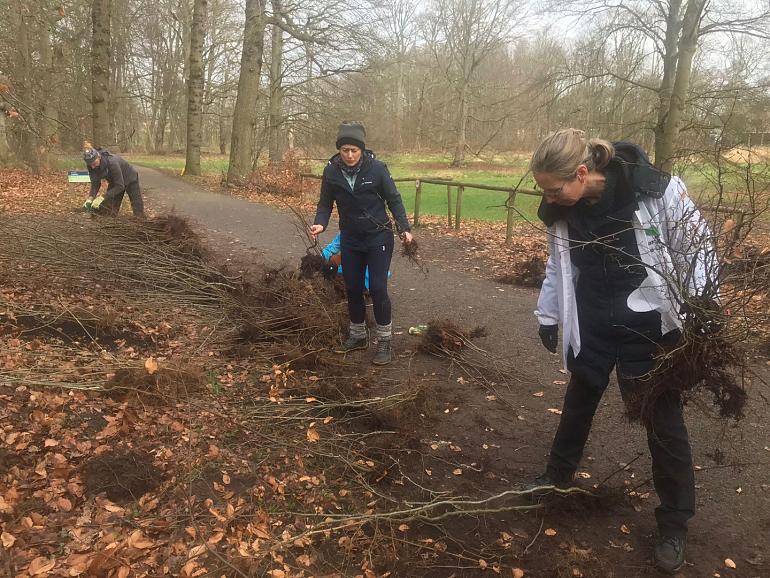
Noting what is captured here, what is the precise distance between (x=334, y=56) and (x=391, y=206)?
15758mm

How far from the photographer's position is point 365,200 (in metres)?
4.34

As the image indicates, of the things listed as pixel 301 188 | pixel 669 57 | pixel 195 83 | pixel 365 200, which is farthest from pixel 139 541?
pixel 195 83

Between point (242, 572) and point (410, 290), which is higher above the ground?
point (410, 290)

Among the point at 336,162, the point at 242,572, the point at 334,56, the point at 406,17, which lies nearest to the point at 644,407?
the point at 242,572

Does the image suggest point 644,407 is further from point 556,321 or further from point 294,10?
point 294,10

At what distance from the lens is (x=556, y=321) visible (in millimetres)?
2807

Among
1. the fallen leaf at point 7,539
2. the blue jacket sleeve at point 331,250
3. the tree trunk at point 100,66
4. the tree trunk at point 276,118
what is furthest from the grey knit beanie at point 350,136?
the tree trunk at point 276,118

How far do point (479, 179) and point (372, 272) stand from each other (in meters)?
24.1

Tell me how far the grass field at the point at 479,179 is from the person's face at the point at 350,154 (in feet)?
3.68

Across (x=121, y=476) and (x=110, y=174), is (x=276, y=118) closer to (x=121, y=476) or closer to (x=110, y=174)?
(x=110, y=174)

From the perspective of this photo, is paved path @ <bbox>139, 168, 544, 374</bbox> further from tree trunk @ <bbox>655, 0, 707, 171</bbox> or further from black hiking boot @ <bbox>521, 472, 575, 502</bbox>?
tree trunk @ <bbox>655, 0, 707, 171</bbox>

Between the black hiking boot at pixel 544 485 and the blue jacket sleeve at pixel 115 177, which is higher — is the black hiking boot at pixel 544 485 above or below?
below

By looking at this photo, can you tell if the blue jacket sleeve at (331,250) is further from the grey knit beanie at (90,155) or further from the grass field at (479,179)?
the grey knit beanie at (90,155)

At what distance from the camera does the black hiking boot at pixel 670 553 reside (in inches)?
96.1
